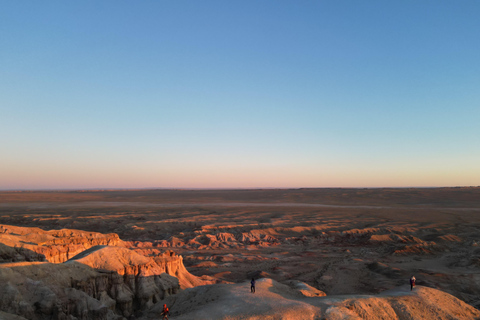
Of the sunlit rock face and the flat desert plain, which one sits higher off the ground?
the sunlit rock face

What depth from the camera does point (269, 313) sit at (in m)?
13.3

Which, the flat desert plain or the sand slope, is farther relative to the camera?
the flat desert plain

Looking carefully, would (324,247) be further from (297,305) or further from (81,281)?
(81,281)

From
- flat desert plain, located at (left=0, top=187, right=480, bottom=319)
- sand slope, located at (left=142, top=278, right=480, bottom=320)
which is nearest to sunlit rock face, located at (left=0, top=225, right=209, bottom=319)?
sand slope, located at (left=142, top=278, right=480, bottom=320)

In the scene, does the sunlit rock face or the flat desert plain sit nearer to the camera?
the sunlit rock face

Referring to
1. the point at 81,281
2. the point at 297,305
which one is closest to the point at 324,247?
the point at 297,305

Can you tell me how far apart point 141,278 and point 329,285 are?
15.0 metres

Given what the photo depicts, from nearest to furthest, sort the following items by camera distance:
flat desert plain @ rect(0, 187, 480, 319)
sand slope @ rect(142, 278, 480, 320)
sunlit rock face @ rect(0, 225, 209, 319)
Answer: sunlit rock face @ rect(0, 225, 209, 319)
sand slope @ rect(142, 278, 480, 320)
flat desert plain @ rect(0, 187, 480, 319)

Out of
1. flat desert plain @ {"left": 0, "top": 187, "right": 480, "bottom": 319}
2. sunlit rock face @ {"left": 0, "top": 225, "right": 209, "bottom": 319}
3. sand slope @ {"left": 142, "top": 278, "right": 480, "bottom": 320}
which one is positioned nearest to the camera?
sunlit rock face @ {"left": 0, "top": 225, "right": 209, "bottom": 319}

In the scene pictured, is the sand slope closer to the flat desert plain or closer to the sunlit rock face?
the sunlit rock face

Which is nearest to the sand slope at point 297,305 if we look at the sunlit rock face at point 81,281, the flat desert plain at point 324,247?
the sunlit rock face at point 81,281

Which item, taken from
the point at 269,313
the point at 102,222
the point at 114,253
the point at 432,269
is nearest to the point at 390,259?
the point at 432,269

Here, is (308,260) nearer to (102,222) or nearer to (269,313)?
(269,313)

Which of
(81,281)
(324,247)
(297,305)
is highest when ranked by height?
(81,281)
